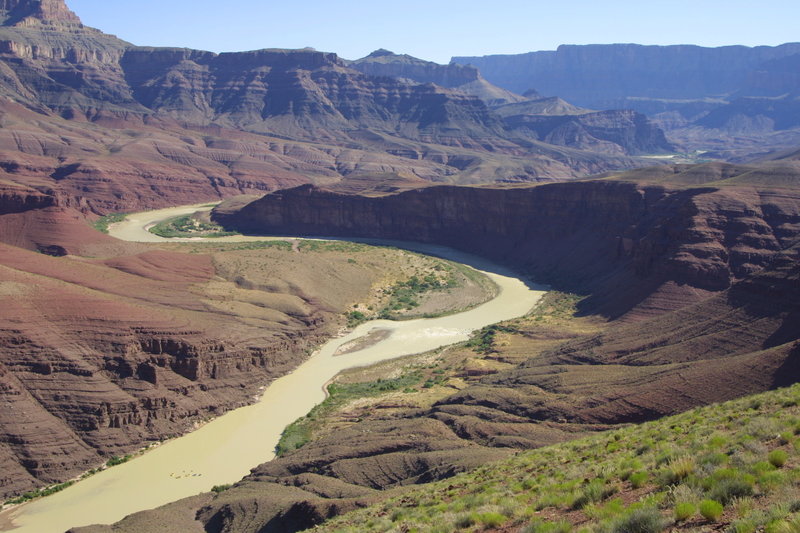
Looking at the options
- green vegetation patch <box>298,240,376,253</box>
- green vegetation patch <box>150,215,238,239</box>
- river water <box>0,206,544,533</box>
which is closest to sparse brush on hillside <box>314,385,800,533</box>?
river water <box>0,206,544,533</box>

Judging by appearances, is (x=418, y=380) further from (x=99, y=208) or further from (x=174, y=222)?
(x=99, y=208)

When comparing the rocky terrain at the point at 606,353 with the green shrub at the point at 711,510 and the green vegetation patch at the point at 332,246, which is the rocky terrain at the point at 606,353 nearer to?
the green shrub at the point at 711,510

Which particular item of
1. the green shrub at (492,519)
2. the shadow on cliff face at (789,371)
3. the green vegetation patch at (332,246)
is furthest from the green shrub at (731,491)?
the green vegetation patch at (332,246)

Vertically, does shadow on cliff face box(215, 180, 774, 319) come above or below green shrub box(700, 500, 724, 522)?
below

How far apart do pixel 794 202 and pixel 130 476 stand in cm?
6985

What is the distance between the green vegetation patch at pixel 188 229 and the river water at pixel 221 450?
61420 millimetres

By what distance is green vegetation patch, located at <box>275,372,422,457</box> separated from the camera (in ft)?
155

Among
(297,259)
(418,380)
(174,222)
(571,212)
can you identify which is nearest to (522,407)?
(418,380)

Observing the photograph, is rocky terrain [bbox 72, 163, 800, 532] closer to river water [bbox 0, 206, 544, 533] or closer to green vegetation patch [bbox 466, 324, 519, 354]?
green vegetation patch [bbox 466, 324, 519, 354]

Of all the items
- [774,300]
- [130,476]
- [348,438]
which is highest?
→ [774,300]

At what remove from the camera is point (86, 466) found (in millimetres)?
43438

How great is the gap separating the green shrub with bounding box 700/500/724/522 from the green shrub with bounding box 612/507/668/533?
705mm

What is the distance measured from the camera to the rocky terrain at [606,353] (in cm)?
3538

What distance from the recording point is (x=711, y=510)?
13594mm
